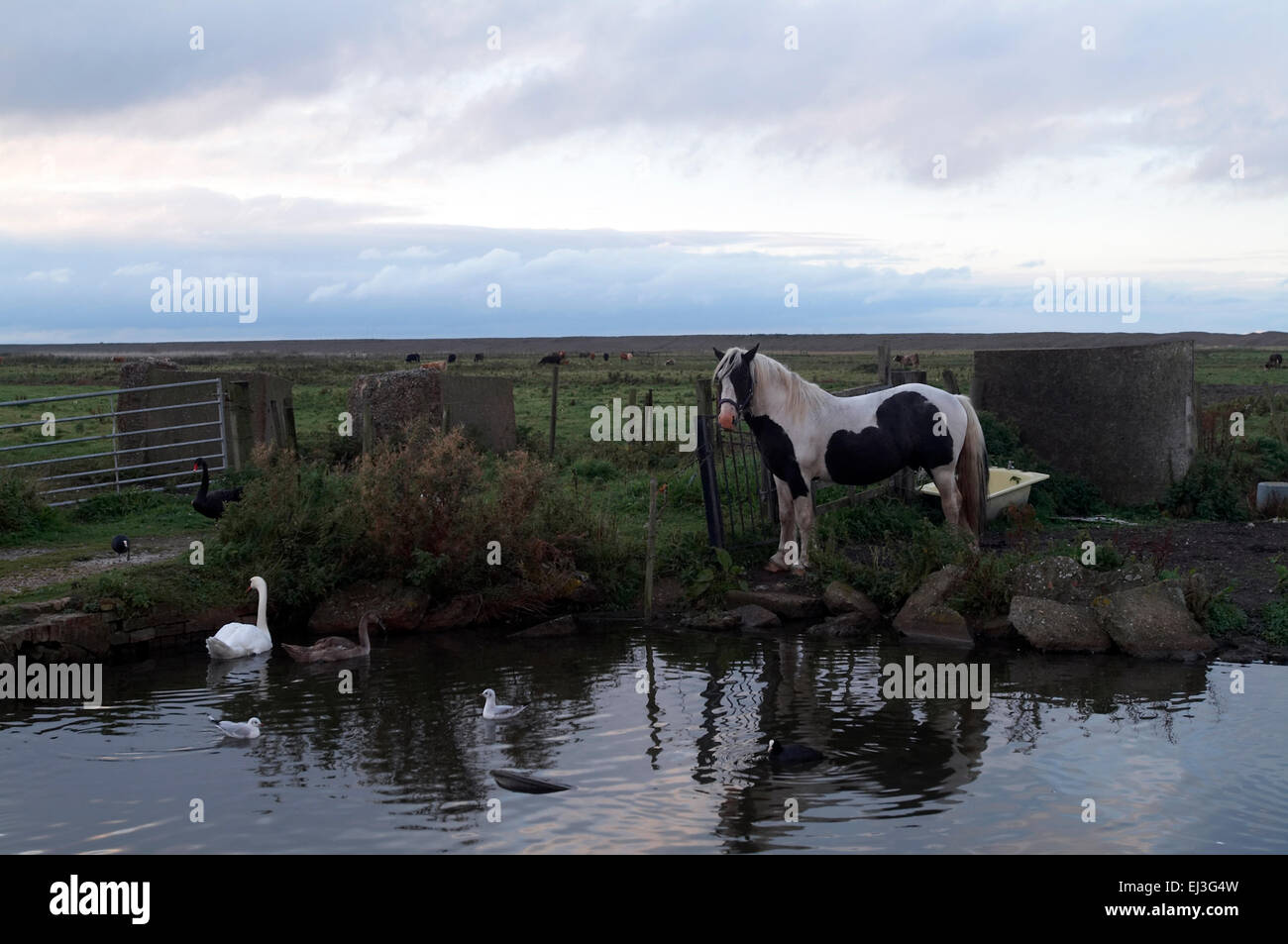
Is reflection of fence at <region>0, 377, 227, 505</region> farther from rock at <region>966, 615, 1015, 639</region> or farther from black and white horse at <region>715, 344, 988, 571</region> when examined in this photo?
rock at <region>966, 615, 1015, 639</region>

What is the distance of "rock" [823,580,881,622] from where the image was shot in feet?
38.3

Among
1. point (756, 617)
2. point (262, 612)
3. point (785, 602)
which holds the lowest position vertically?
point (756, 617)

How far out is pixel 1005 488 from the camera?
47.5 ft

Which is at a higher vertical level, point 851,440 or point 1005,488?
point 851,440

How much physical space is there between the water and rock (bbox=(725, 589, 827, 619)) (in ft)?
3.79

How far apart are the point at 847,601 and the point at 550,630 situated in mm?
2942

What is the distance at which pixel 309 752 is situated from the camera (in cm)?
794

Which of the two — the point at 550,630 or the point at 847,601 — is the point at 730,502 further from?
the point at 550,630

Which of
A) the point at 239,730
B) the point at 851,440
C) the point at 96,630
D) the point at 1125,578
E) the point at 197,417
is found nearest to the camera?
the point at 239,730

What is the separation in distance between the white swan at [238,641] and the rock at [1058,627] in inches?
269

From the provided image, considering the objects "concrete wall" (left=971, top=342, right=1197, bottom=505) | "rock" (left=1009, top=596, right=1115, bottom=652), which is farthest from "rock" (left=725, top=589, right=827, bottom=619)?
"concrete wall" (left=971, top=342, right=1197, bottom=505)

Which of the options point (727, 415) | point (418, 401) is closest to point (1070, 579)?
point (727, 415)

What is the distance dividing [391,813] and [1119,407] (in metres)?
12.6
